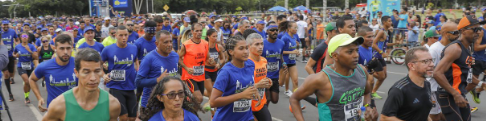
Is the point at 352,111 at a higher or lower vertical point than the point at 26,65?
higher

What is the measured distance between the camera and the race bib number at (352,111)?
12.2ft

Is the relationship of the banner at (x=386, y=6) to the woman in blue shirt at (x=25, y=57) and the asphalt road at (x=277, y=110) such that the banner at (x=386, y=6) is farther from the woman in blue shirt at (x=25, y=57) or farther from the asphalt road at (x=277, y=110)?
the woman in blue shirt at (x=25, y=57)

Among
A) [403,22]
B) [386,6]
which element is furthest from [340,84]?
[386,6]

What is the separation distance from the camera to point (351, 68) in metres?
3.64

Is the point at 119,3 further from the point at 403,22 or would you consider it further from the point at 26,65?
the point at 26,65

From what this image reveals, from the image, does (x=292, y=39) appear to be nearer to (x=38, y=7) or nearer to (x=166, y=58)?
(x=166, y=58)

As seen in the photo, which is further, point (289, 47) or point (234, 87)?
point (289, 47)

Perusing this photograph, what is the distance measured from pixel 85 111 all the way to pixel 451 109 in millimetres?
4007

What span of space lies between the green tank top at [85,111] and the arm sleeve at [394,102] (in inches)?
91.4

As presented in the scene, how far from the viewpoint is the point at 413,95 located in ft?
12.4

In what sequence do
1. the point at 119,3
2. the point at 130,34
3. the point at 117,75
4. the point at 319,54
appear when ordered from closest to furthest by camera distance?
the point at 319,54
the point at 117,75
the point at 130,34
the point at 119,3

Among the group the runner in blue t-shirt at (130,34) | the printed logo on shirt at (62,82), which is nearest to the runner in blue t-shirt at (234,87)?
the printed logo on shirt at (62,82)

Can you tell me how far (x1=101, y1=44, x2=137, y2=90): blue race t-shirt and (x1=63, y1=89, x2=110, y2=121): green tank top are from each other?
10.8 feet

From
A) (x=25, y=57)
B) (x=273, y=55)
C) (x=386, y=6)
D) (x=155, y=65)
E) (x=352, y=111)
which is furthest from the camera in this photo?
(x=386, y=6)
